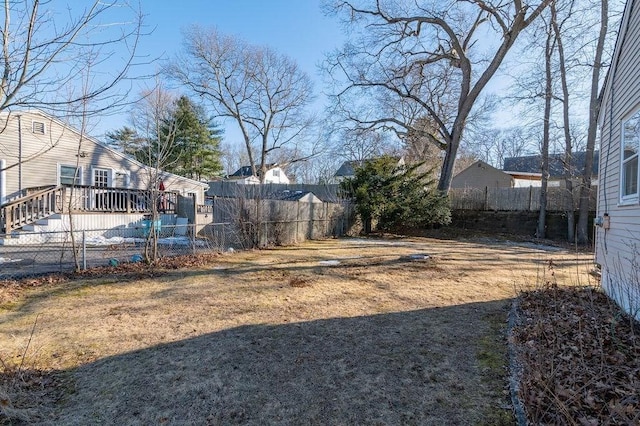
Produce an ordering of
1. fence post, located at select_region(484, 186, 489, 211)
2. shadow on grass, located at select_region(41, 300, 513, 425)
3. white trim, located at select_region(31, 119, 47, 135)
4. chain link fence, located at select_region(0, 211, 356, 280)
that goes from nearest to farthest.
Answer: shadow on grass, located at select_region(41, 300, 513, 425), chain link fence, located at select_region(0, 211, 356, 280), white trim, located at select_region(31, 119, 47, 135), fence post, located at select_region(484, 186, 489, 211)

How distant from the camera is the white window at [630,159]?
178 inches

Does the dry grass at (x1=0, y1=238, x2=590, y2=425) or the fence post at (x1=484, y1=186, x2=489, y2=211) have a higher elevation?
the fence post at (x1=484, y1=186, x2=489, y2=211)

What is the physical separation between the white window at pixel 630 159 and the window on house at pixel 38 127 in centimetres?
1651

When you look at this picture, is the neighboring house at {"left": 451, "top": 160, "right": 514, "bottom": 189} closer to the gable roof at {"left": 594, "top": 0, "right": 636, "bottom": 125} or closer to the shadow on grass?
the gable roof at {"left": 594, "top": 0, "right": 636, "bottom": 125}

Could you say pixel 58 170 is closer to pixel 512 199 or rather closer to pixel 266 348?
pixel 266 348

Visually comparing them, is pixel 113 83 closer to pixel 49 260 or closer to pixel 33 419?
pixel 33 419

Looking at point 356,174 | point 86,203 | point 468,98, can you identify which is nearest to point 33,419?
point 86,203

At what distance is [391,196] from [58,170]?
1348 centimetres

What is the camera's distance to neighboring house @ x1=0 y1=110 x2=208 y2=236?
454 inches

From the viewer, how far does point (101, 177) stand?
46.9 ft

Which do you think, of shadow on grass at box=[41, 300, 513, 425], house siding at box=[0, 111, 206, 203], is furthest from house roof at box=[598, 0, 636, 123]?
house siding at box=[0, 111, 206, 203]

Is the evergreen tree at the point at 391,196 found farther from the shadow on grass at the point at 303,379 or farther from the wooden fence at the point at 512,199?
the shadow on grass at the point at 303,379

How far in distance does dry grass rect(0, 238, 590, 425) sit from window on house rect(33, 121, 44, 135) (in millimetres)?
9608

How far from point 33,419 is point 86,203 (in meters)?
11.7
